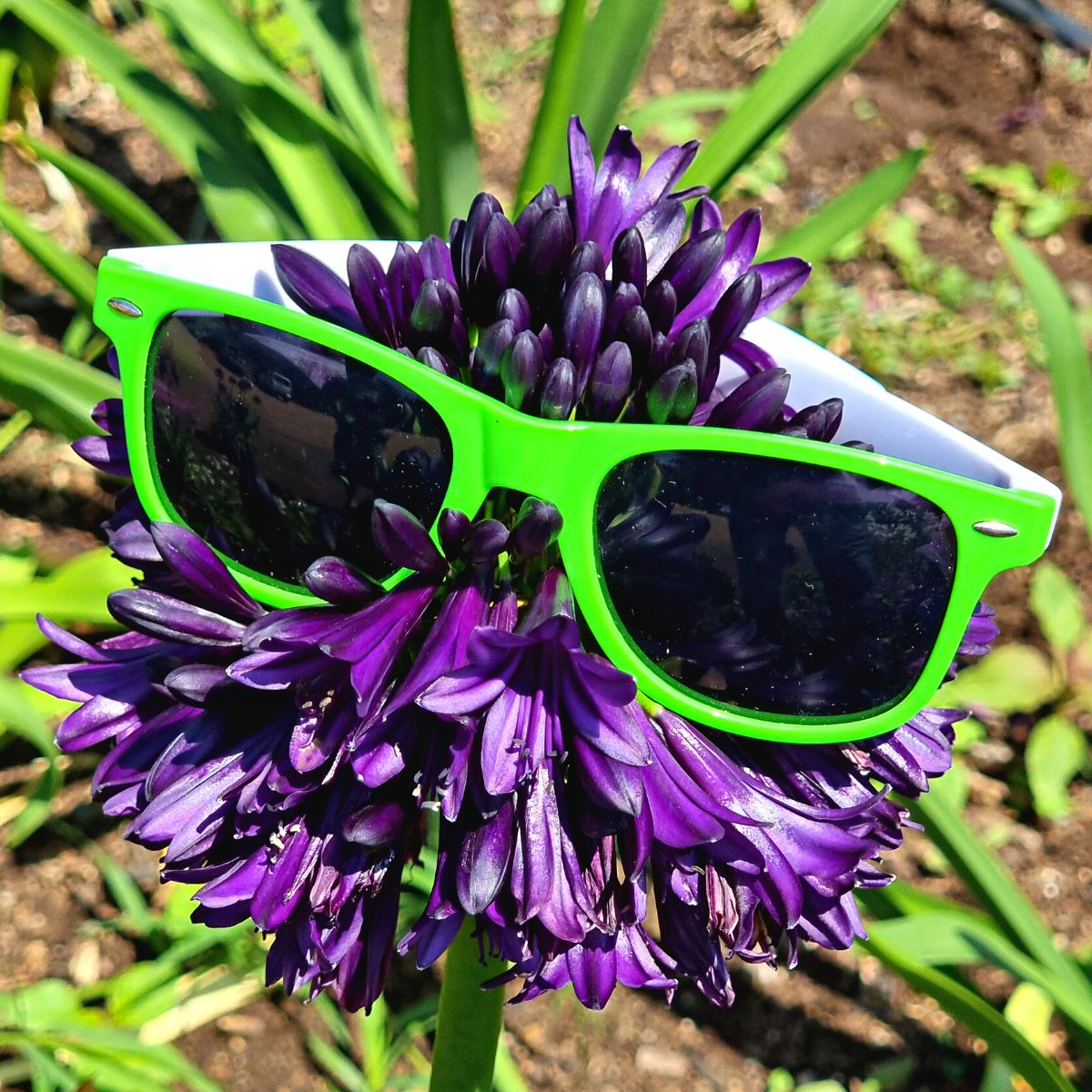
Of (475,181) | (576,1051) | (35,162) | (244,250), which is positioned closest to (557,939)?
(244,250)

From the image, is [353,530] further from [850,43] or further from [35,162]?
[35,162]

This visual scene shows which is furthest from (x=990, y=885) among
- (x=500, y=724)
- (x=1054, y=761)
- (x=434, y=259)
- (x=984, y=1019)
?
(x=434, y=259)

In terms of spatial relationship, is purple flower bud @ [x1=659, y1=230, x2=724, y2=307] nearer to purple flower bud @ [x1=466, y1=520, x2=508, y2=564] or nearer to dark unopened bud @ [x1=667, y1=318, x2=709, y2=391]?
dark unopened bud @ [x1=667, y1=318, x2=709, y2=391]

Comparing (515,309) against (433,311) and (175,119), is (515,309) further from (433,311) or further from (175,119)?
(175,119)

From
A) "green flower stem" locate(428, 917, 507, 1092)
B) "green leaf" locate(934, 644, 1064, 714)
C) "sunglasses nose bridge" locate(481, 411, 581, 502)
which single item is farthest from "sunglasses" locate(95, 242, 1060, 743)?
"green leaf" locate(934, 644, 1064, 714)

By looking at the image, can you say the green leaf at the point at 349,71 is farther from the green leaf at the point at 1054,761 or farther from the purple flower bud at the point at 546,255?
the green leaf at the point at 1054,761

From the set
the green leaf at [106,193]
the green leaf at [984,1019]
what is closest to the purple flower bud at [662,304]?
the green leaf at [984,1019]
